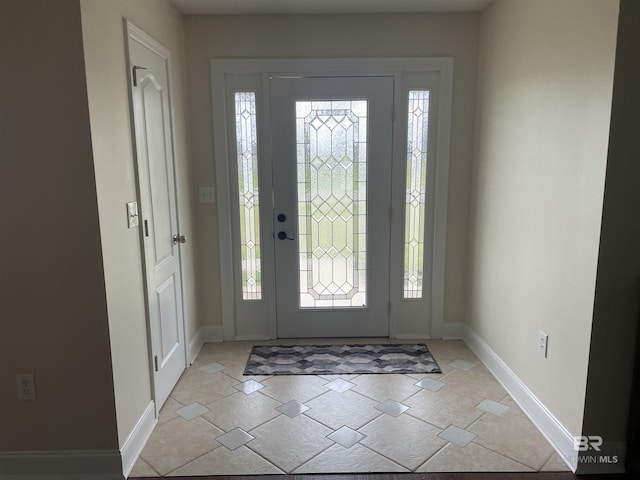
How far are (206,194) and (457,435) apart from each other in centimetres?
235

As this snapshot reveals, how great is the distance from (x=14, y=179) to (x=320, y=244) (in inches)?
84.1

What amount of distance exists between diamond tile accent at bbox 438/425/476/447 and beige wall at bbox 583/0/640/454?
56 centimetres

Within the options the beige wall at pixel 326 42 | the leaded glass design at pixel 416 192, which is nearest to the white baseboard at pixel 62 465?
the beige wall at pixel 326 42

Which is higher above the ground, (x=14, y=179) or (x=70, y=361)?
(x=14, y=179)

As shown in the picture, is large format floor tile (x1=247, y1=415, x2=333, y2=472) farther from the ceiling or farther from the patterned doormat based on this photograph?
the ceiling

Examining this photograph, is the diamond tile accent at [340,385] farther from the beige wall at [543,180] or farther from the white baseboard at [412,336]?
the beige wall at [543,180]

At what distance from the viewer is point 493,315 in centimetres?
317

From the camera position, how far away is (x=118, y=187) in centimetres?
215

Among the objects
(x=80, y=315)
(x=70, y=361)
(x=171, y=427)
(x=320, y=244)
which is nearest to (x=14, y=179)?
(x=80, y=315)

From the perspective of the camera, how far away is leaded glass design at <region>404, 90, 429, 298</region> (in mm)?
3486

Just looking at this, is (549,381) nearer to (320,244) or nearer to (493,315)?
(493,315)

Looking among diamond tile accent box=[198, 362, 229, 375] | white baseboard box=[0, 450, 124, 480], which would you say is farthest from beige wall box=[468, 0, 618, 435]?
white baseboard box=[0, 450, 124, 480]

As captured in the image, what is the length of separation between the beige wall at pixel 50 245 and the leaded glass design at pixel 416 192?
2.31m

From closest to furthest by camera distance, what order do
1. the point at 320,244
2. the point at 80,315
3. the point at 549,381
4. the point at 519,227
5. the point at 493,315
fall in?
the point at 80,315
the point at 549,381
the point at 519,227
the point at 493,315
the point at 320,244
